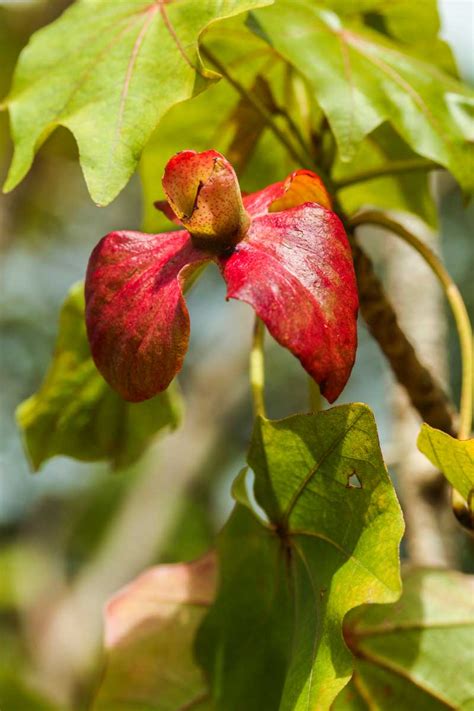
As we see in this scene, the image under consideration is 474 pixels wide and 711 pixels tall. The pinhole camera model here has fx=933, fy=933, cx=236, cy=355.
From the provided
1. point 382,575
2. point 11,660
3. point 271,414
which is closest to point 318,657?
point 382,575

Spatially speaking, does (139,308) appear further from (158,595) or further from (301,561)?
(158,595)

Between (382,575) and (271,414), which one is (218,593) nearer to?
(382,575)

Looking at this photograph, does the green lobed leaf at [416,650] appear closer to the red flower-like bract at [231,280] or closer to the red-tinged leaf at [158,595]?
the red-tinged leaf at [158,595]

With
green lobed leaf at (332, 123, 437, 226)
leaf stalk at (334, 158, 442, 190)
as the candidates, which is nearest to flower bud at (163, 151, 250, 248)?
leaf stalk at (334, 158, 442, 190)

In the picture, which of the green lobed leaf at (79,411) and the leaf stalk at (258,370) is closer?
the leaf stalk at (258,370)

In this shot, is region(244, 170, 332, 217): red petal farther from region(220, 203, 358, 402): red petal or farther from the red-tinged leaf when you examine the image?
the red-tinged leaf

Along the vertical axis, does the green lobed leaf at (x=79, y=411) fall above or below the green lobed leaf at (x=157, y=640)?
above

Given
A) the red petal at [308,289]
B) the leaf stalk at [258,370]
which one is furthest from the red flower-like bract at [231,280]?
the leaf stalk at [258,370]

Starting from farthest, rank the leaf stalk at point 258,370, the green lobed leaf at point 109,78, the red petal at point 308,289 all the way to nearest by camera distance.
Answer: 1. the leaf stalk at point 258,370
2. the green lobed leaf at point 109,78
3. the red petal at point 308,289
